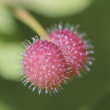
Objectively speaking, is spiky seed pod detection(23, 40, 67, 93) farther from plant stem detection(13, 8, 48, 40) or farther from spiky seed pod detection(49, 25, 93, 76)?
plant stem detection(13, 8, 48, 40)

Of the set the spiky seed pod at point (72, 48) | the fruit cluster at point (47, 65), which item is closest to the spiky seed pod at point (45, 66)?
the fruit cluster at point (47, 65)

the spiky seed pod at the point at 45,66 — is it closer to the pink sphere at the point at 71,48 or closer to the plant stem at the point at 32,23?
the pink sphere at the point at 71,48

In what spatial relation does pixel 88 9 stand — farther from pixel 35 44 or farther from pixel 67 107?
pixel 35 44

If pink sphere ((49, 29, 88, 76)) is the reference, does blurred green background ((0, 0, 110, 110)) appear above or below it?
above

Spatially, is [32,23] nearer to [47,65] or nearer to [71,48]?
[71,48]

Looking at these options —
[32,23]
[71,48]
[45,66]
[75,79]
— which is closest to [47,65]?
[45,66]

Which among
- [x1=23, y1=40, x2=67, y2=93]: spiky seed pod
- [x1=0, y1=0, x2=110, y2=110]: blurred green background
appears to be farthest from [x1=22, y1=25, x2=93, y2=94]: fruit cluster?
[x1=0, y1=0, x2=110, y2=110]: blurred green background

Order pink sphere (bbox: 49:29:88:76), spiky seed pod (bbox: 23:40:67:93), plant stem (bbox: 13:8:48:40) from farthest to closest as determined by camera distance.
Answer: plant stem (bbox: 13:8:48:40) < pink sphere (bbox: 49:29:88:76) < spiky seed pod (bbox: 23:40:67:93)
